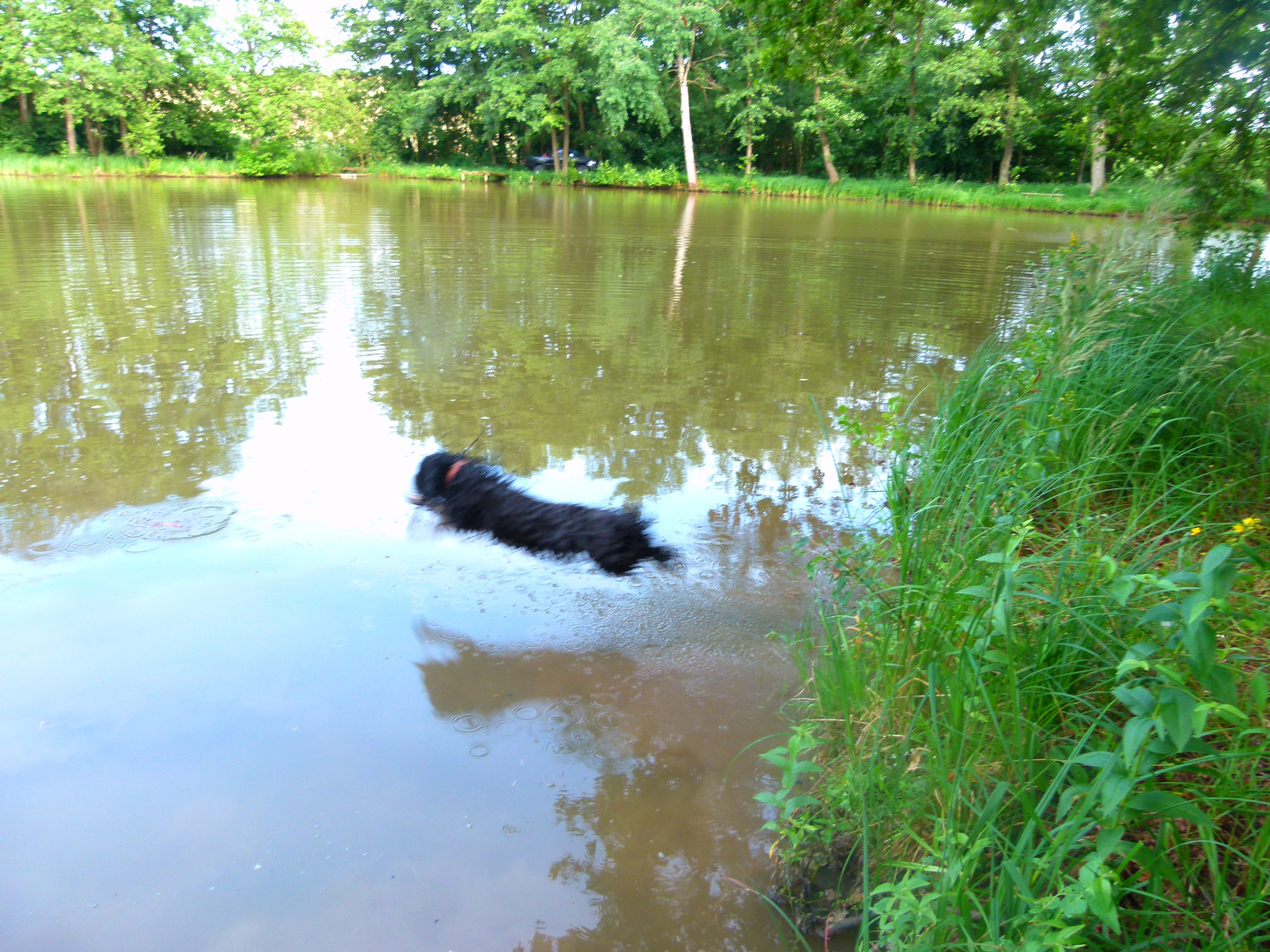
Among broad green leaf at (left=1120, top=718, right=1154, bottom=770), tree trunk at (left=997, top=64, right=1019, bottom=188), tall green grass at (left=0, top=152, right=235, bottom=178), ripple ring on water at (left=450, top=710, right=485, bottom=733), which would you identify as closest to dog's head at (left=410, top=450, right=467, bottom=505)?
ripple ring on water at (left=450, top=710, right=485, bottom=733)

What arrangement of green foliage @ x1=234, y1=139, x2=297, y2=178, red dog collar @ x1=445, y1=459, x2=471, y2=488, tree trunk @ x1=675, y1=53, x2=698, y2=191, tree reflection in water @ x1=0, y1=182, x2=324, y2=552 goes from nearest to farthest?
red dog collar @ x1=445, y1=459, x2=471, y2=488 < tree reflection in water @ x1=0, y1=182, x2=324, y2=552 < tree trunk @ x1=675, y1=53, x2=698, y2=191 < green foliage @ x1=234, y1=139, x2=297, y2=178

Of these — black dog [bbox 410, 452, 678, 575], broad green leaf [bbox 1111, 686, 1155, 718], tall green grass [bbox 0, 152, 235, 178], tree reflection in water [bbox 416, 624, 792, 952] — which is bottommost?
tree reflection in water [bbox 416, 624, 792, 952]

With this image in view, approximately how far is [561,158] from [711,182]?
9.87 meters

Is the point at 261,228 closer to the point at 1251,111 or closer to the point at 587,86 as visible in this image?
the point at 1251,111

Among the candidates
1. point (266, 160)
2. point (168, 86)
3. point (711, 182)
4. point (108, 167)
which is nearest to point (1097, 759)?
point (711, 182)

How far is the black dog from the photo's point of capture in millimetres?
3771

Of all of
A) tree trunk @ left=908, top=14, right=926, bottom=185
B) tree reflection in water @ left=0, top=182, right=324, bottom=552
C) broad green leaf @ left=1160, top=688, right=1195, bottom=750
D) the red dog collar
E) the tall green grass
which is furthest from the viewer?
tree trunk @ left=908, top=14, right=926, bottom=185

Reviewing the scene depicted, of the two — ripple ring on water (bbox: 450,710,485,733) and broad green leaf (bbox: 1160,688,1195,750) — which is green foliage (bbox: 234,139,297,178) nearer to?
ripple ring on water (bbox: 450,710,485,733)

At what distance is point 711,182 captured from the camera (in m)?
39.2

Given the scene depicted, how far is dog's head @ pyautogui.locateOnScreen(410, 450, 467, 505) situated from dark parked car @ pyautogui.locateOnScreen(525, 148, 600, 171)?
4207 cm

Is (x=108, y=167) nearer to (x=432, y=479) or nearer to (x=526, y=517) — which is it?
(x=432, y=479)

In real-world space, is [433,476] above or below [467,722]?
above

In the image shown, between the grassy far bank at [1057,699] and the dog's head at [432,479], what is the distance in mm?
2032

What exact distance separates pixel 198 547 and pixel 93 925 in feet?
7.73
